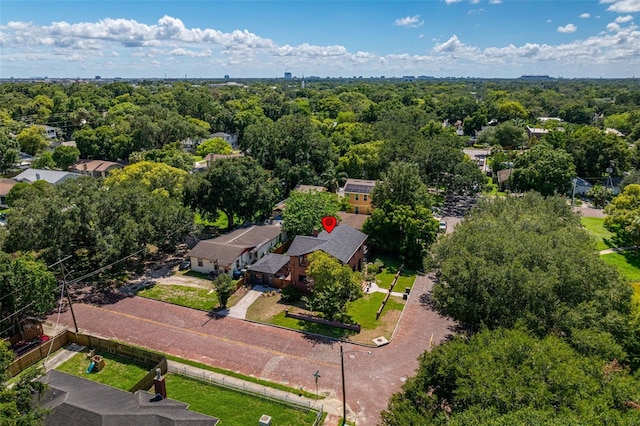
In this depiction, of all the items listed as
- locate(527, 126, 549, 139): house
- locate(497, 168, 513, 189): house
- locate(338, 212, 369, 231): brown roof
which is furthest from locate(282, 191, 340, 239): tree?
locate(527, 126, 549, 139): house

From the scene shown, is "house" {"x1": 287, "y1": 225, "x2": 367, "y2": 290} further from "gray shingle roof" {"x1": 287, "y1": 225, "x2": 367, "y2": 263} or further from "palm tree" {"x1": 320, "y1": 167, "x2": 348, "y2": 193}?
"palm tree" {"x1": 320, "y1": 167, "x2": 348, "y2": 193}

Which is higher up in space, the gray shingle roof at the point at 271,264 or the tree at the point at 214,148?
the tree at the point at 214,148

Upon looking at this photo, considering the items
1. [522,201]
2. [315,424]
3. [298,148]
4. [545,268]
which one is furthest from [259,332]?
[298,148]

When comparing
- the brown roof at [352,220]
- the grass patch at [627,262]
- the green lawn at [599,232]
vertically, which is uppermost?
the brown roof at [352,220]

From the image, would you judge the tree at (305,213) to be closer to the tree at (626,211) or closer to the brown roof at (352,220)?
the brown roof at (352,220)

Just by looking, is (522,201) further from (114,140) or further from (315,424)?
(114,140)

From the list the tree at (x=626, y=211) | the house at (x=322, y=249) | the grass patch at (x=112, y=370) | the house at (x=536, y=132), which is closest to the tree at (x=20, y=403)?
the grass patch at (x=112, y=370)
